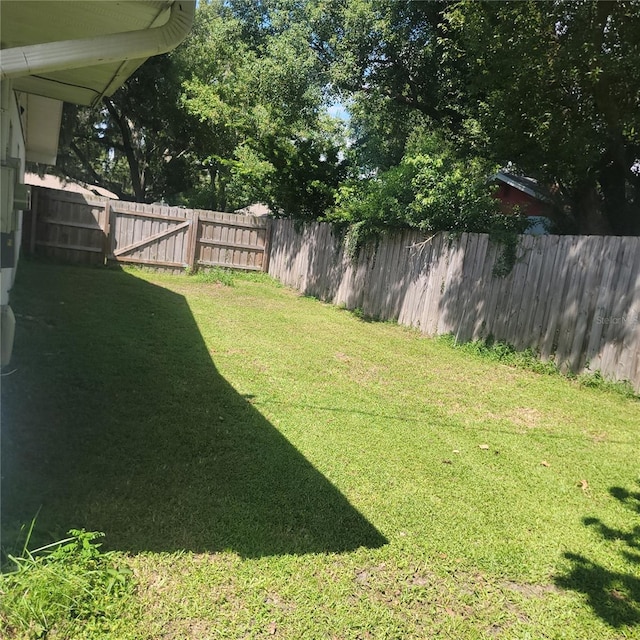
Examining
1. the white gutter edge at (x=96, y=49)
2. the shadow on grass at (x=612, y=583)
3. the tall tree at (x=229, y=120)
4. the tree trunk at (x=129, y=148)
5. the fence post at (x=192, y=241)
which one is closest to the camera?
the white gutter edge at (x=96, y=49)

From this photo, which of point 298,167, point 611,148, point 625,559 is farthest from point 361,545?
point 298,167

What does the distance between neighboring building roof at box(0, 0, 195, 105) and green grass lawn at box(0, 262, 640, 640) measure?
2.16 m

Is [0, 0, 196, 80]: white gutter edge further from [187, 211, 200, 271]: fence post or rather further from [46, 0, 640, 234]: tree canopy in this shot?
[187, 211, 200, 271]: fence post

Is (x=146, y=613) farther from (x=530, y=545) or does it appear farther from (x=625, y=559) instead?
(x=625, y=559)

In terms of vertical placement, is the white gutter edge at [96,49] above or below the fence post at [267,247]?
above

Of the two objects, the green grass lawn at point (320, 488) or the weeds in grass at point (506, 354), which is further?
Answer: the weeds in grass at point (506, 354)

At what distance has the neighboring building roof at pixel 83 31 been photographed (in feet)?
6.81

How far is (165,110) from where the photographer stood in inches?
743

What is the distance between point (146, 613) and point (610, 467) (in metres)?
3.72

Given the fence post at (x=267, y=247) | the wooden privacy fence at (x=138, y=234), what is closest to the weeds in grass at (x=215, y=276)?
the wooden privacy fence at (x=138, y=234)

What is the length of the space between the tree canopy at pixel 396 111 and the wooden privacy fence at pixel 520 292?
0.73 meters

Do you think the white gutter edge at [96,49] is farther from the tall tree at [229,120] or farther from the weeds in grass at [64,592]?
the tall tree at [229,120]

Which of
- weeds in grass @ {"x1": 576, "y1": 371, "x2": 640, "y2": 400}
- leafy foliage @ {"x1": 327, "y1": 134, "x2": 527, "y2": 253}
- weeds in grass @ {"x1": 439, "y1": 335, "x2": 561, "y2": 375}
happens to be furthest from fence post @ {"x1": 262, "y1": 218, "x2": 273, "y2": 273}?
weeds in grass @ {"x1": 576, "y1": 371, "x2": 640, "y2": 400}

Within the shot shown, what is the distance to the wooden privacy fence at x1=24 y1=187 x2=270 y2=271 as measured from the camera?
1202 cm
